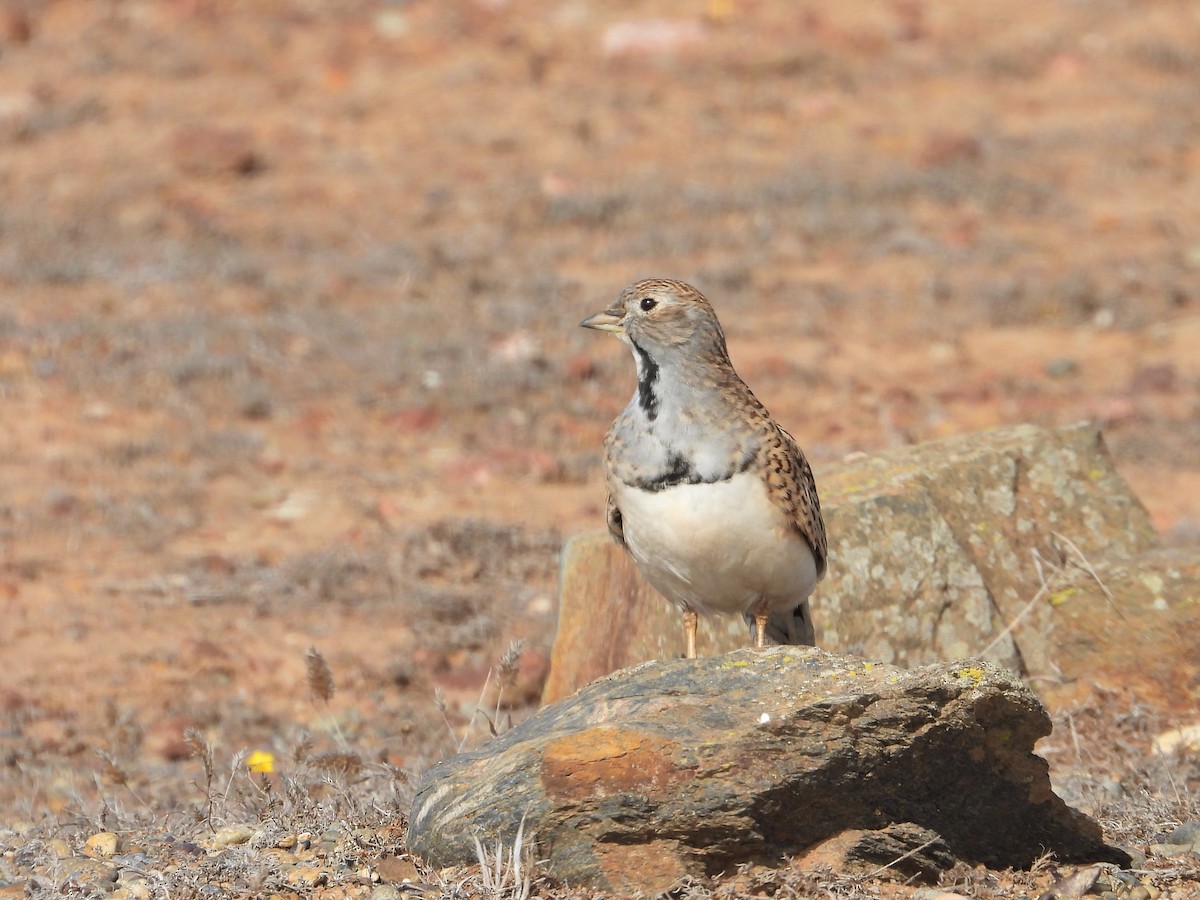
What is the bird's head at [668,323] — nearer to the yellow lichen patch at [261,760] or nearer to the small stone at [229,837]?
the small stone at [229,837]

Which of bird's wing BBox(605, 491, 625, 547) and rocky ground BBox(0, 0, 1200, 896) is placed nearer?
bird's wing BBox(605, 491, 625, 547)

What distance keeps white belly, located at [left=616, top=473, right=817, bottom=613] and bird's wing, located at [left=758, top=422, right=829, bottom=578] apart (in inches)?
1.5

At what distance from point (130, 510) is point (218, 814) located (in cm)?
480

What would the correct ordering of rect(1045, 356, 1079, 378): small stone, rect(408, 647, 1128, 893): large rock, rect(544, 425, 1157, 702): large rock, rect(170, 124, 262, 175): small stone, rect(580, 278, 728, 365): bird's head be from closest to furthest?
rect(408, 647, 1128, 893): large rock < rect(580, 278, 728, 365): bird's head < rect(544, 425, 1157, 702): large rock < rect(1045, 356, 1079, 378): small stone < rect(170, 124, 262, 175): small stone

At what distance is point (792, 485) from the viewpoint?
18.0 ft

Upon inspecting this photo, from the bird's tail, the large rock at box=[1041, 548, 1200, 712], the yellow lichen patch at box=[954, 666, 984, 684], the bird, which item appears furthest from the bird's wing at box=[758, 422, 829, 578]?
the large rock at box=[1041, 548, 1200, 712]

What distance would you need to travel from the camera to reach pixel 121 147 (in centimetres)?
1537

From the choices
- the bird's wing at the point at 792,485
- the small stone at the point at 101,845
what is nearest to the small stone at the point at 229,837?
the small stone at the point at 101,845

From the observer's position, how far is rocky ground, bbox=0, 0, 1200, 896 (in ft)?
22.1

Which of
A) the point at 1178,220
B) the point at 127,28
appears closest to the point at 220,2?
the point at 127,28

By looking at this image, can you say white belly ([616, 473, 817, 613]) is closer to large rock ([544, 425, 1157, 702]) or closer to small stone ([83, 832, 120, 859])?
large rock ([544, 425, 1157, 702])

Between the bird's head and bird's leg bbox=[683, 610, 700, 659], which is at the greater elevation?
the bird's head

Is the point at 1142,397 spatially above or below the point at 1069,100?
below

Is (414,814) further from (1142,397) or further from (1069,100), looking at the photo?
(1069,100)
